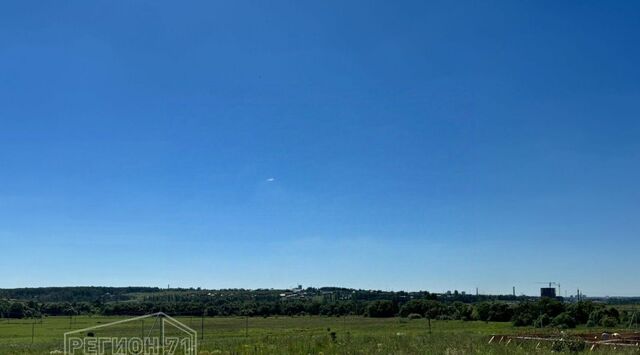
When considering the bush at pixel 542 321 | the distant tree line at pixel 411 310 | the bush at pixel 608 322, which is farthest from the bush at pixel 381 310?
the bush at pixel 608 322

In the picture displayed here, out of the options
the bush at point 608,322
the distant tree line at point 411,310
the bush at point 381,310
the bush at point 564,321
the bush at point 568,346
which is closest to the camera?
the bush at point 568,346

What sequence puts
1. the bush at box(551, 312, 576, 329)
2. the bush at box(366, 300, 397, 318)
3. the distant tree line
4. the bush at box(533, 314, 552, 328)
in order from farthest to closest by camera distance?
the bush at box(366, 300, 397, 318) < the distant tree line < the bush at box(533, 314, 552, 328) < the bush at box(551, 312, 576, 329)

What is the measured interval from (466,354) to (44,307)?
8599 cm

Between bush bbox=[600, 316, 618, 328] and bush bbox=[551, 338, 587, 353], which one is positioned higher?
bush bbox=[551, 338, 587, 353]

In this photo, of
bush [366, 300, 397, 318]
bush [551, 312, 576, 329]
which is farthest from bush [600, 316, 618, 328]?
bush [366, 300, 397, 318]

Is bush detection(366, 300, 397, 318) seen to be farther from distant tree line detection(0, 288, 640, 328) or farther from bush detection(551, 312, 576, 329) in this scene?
bush detection(551, 312, 576, 329)

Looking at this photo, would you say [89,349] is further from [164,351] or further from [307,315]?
[307,315]

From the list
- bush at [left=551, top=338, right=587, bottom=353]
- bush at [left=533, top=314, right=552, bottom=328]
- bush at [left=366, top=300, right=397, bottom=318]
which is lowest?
bush at [left=366, top=300, right=397, bottom=318]

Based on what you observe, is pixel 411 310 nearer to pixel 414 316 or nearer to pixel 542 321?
pixel 414 316

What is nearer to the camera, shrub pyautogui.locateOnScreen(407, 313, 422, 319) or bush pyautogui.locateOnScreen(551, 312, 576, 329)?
bush pyautogui.locateOnScreen(551, 312, 576, 329)

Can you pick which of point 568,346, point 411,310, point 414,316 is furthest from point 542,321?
point 568,346

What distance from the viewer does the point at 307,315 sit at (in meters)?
79.8

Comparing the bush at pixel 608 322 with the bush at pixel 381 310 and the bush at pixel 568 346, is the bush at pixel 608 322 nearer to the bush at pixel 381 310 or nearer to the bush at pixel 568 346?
the bush at pixel 568 346

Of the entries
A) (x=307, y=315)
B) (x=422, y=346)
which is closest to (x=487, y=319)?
(x=307, y=315)
